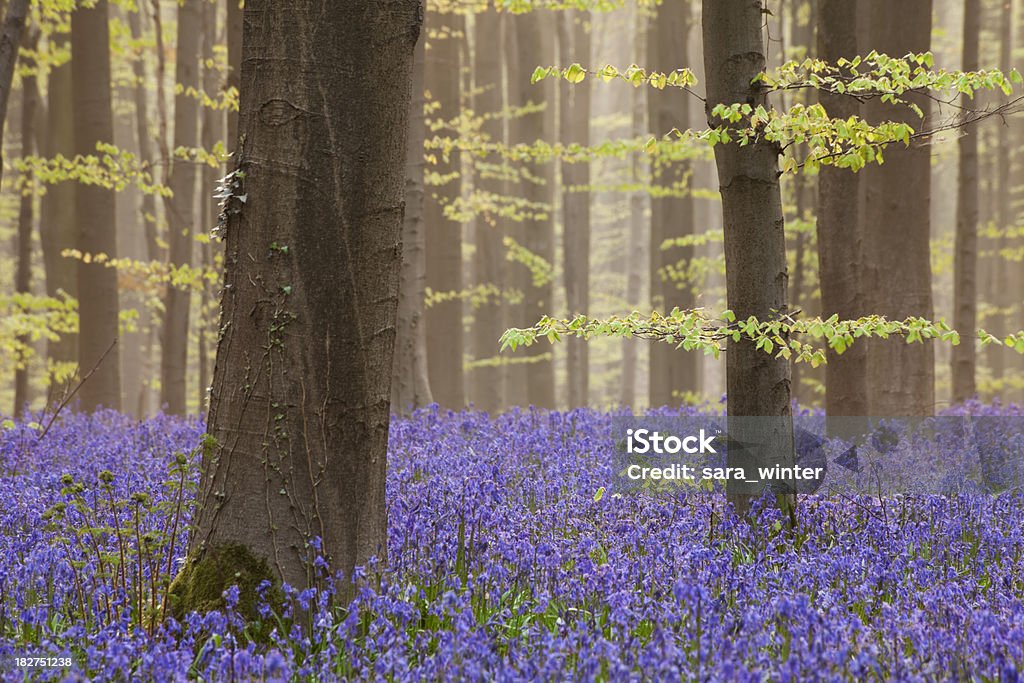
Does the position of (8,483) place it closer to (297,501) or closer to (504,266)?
(297,501)

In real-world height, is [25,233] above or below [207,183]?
below

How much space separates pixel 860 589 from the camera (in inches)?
152

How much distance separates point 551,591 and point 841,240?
678 cm

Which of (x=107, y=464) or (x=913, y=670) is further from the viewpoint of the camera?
(x=107, y=464)

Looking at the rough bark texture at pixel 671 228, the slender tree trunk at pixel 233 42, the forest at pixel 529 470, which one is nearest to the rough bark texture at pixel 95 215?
the slender tree trunk at pixel 233 42

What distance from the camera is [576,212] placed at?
953 inches

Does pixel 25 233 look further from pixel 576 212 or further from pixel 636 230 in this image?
pixel 636 230

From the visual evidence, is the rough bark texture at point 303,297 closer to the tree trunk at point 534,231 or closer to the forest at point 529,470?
the forest at point 529,470

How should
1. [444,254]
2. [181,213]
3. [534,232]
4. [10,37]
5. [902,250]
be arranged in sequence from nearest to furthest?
[10,37], [902,250], [181,213], [444,254], [534,232]

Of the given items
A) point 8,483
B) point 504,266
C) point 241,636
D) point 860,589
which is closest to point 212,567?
point 241,636

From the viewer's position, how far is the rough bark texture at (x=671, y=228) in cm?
1714

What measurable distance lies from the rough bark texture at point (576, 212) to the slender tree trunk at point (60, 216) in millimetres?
10226

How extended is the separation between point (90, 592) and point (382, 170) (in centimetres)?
223

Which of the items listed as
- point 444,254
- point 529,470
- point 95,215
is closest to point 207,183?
point 444,254
